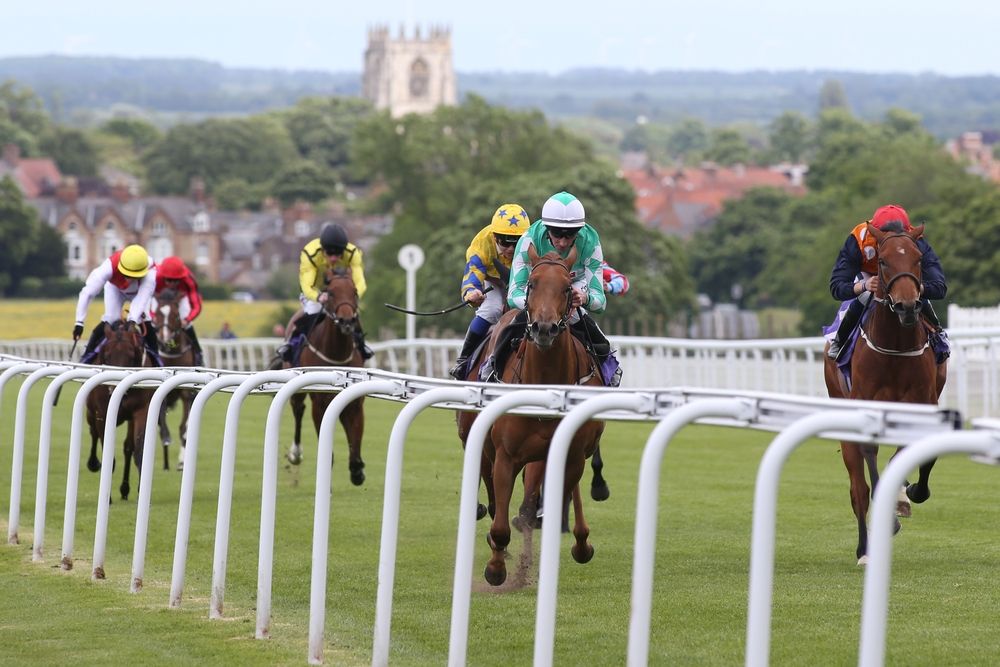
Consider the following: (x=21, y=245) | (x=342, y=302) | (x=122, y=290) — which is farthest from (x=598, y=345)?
(x=21, y=245)

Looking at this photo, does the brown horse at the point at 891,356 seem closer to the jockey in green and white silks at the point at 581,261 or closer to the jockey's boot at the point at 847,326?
the jockey's boot at the point at 847,326

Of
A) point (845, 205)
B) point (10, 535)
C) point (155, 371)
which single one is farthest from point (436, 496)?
point (845, 205)

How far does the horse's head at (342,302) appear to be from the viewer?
13844 mm

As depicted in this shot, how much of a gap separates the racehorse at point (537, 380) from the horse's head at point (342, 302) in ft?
15.4

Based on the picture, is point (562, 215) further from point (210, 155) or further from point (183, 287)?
point (210, 155)

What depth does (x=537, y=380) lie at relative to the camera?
890 centimetres

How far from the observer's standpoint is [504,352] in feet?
30.7

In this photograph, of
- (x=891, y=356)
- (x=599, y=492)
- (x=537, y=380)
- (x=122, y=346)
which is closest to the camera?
(x=537, y=380)

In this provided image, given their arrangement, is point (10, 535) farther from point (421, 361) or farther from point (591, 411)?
point (421, 361)

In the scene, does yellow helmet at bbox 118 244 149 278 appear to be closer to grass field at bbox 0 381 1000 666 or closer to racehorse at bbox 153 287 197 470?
racehorse at bbox 153 287 197 470

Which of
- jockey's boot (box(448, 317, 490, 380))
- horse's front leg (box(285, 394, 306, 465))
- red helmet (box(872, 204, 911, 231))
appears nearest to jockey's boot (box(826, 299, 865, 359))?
red helmet (box(872, 204, 911, 231))

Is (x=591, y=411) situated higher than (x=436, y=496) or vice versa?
(x=591, y=411)

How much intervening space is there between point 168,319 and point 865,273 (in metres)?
6.32

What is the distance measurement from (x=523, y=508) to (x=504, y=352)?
0.75 meters
